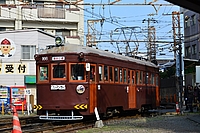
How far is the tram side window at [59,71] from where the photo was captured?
591 inches

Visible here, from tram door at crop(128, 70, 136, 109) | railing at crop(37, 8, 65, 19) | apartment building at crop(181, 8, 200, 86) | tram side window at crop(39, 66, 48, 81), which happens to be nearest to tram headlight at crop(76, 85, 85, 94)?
tram side window at crop(39, 66, 48, 81)

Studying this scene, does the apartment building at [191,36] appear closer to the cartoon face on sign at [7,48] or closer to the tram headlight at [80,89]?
the cartoon face on sign at [7,48]

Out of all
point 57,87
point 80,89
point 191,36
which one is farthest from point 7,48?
point 191,36

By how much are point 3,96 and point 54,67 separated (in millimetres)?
13829

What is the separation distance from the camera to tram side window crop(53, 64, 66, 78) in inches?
591

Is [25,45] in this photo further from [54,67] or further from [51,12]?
[54,67]

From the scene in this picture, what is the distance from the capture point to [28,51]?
3094 centimetres

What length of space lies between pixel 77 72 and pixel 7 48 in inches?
649

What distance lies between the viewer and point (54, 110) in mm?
15211

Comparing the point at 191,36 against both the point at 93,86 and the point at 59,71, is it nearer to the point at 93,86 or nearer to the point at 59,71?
the point at 93,86

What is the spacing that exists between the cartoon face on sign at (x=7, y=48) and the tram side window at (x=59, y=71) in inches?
617

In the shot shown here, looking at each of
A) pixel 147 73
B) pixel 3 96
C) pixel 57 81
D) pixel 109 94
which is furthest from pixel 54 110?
pixel 3 96

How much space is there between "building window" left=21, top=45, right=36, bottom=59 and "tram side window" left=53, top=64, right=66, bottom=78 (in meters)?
16.1

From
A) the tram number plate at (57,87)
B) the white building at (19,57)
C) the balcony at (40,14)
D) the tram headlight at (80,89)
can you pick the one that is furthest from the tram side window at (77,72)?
the balcony at (40,14)
